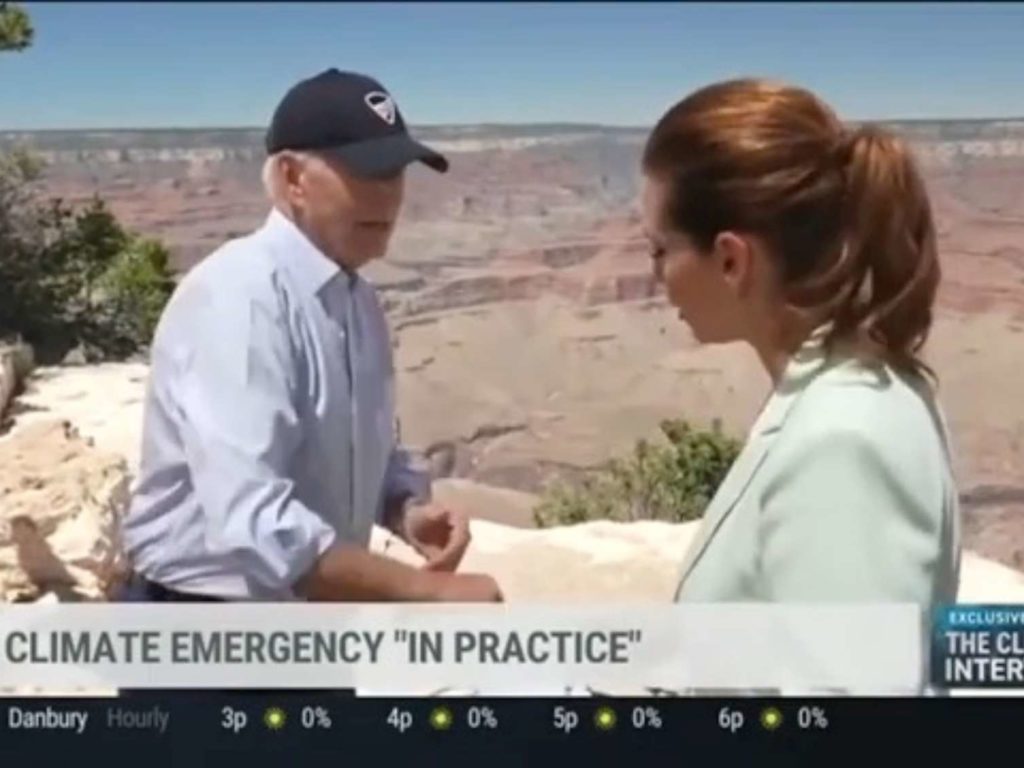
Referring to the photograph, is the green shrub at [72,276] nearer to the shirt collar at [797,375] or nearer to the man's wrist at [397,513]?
the man's wrist at [397,513]

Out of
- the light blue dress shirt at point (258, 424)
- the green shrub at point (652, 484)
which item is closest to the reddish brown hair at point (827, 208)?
the green shrub at point (652, 484)

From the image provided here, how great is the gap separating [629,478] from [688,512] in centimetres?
10

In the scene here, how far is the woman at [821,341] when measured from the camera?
0.95m

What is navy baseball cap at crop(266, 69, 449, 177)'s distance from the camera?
120cm

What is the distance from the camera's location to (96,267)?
1.23 meters

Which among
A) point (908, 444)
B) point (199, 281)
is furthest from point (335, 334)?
point (908, 444)

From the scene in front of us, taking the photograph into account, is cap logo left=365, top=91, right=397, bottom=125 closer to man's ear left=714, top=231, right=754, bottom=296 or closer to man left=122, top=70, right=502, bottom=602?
man left=122, top=70, right=502, bottom=602

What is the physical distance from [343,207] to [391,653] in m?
0.31

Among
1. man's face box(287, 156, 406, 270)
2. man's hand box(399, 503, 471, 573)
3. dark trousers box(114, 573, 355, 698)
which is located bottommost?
dark trousers box(114, 573, 355, 698)

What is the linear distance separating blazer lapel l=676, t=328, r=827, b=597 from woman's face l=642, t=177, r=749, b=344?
7 cm

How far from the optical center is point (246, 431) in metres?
1.17

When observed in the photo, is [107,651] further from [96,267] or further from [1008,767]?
[1008,767]

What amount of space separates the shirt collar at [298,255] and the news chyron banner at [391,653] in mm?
223

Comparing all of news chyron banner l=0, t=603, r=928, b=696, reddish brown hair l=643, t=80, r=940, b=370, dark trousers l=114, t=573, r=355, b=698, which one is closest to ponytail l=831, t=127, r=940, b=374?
reddish brown hair l=643, t=80, r=940, b=370
